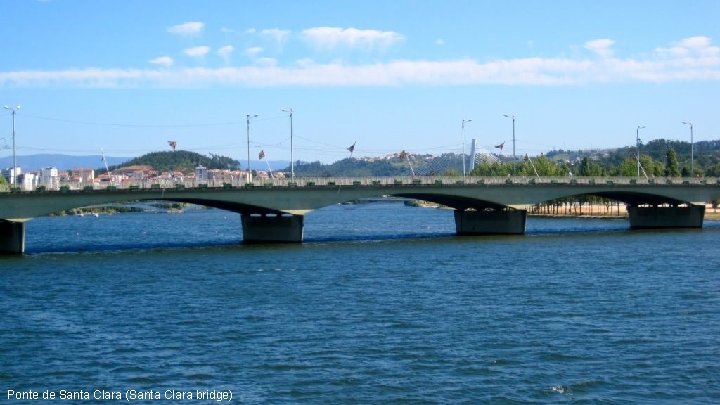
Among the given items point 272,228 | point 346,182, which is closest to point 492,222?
point 346,182

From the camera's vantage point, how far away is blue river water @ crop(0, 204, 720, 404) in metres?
36.2

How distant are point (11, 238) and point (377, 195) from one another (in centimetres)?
3564

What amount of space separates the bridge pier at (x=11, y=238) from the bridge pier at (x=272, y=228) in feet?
79.3

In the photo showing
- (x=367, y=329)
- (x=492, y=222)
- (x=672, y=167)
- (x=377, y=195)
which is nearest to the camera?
(x=367, y=329)

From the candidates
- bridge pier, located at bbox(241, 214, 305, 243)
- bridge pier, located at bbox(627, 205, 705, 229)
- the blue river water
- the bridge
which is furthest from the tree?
the blue river water

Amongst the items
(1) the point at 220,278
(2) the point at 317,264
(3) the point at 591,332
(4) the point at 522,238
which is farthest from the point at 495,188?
(3) the point at 591,332

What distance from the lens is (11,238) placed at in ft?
307

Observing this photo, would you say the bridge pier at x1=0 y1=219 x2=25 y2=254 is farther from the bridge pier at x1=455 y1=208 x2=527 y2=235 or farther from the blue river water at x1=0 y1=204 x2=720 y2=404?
the bridge pier at x1=455 y1=208 x2=527 y2=235

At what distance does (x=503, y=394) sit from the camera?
115ft

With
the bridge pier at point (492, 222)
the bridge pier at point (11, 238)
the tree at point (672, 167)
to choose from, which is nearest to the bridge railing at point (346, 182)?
the bridge pier at point (11, 238)

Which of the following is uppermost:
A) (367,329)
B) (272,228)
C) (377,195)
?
(377,195)

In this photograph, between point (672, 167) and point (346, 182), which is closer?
point (346, 182)

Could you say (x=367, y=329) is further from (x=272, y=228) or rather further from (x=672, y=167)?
(x=672, y=167)

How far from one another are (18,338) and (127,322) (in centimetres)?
577
